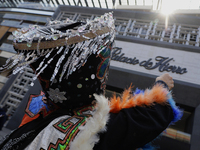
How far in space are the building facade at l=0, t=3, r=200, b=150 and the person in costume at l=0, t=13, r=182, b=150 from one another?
3704mm

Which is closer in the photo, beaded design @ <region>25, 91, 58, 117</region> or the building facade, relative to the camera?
beaded design @ <region>25, 91, 58, 117</region>

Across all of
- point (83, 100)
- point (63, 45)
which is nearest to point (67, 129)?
point (83, 100)

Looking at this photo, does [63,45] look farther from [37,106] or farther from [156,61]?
[156,61]

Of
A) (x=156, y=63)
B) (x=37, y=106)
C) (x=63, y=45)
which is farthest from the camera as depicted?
(x=156, y=63)

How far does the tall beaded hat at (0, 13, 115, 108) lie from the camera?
3.02 ft

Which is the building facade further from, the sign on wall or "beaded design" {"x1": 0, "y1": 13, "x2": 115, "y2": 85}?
"beaded design" {"x1": 0, "y1": 13, "x2": 115, "y2": 85}

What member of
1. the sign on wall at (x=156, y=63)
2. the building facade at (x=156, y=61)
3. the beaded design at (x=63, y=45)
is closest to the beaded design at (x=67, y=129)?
the beaded design at (x=63, y=45)

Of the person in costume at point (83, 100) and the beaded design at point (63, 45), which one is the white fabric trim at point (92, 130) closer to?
the person in costume at point (83, 100)

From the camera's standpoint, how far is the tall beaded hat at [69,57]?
0.92 meters

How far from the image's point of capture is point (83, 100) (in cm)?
101

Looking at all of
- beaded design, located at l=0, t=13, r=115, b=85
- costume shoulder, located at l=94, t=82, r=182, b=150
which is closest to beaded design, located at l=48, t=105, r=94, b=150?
costume shoulder, located at l=94, t=82, r=182, b=150

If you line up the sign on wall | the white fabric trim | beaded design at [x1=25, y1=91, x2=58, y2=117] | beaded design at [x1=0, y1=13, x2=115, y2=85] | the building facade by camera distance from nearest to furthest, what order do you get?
the white fabric trim
beaded design at [x1=0, y1=13, x2=115, y2=85]
beaded design at [x1=25, y1=91, x2=58, y2=117]
the building facade
the sign on wall

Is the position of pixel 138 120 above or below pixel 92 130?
above

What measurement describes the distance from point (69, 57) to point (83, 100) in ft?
1.06
